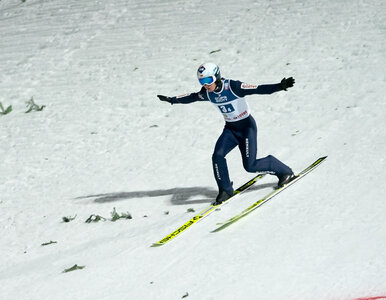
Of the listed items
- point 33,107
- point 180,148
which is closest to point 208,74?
point 180,148

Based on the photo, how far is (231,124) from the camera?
1044 cm

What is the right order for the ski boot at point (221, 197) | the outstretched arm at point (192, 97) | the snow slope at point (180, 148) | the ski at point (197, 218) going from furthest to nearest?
1. the ski boot at point (221, 197)
2. the outstretched arm at point (192, 97)
3. the ski at point (197, 218)
4. the snow slope at point (180, 148)

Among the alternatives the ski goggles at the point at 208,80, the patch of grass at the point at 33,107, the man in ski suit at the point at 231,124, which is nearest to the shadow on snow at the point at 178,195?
the man in ski suit at the point at 231,124

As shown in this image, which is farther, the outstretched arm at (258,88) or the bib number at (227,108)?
the bib number at (227,108)

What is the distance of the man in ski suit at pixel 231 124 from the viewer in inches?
395

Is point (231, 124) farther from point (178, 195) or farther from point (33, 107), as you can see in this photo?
point (33, 107)

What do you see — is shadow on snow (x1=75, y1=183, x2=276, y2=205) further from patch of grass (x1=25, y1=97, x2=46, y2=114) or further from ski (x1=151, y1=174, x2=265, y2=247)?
patch of grass (x1=25, y1=97, x2=46, y2=114)

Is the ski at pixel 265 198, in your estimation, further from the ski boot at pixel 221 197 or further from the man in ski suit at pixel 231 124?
the ski boot at pixel 221 197

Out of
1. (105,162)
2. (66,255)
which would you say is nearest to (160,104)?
(105,162)

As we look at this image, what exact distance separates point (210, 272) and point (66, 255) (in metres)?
2.65

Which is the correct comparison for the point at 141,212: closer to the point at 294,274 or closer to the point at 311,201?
the point at 311,201

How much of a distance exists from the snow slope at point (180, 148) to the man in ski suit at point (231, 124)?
1.38 ft

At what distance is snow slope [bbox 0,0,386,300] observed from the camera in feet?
29.1

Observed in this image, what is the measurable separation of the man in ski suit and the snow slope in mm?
420
